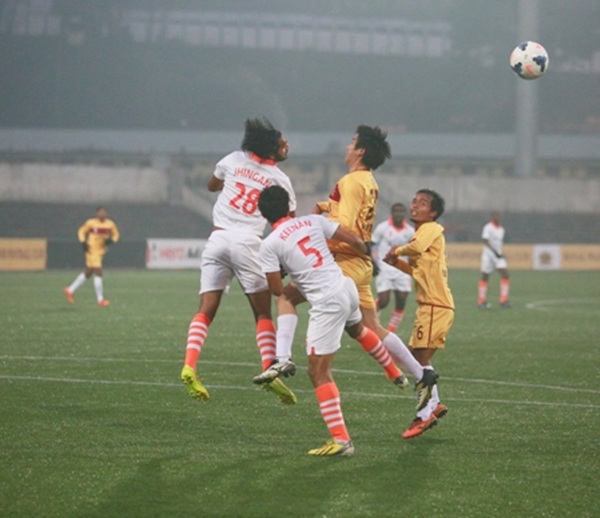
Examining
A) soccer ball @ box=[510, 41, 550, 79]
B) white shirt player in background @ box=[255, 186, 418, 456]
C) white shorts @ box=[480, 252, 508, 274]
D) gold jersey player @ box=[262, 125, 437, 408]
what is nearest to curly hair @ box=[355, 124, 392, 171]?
gold jersey player @ box=[262, 125, 437, 408]

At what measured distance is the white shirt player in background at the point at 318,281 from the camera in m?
8.26

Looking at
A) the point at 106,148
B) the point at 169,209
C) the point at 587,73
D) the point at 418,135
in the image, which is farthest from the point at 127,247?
the point at 587,73

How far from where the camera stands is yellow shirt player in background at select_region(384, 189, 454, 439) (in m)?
9.73

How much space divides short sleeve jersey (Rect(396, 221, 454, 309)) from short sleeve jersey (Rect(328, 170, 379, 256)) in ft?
1.56

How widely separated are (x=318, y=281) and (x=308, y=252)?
0.23 m

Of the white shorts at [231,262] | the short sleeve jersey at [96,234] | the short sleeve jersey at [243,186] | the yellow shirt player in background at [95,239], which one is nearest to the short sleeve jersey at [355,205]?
the short sleeve jersey at [243,186]

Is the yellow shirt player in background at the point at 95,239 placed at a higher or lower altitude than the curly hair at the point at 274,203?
lower

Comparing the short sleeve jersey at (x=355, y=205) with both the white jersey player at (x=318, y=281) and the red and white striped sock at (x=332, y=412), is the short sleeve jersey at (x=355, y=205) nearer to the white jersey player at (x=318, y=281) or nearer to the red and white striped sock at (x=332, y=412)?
the white jersey player at (x=318, y=281)

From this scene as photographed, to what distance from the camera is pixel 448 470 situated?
7816 mm

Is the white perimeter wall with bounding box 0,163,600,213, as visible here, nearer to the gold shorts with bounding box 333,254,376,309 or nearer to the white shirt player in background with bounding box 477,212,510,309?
the white shirt player in background with bounding box 477,212,510,309

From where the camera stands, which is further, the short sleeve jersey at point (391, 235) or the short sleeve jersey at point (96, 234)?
the short sleeve jersey at point (96, 234)

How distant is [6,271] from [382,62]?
41175 mm

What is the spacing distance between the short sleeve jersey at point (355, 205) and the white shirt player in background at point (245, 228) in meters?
0.70

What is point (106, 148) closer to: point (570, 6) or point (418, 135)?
point (418, 135)
